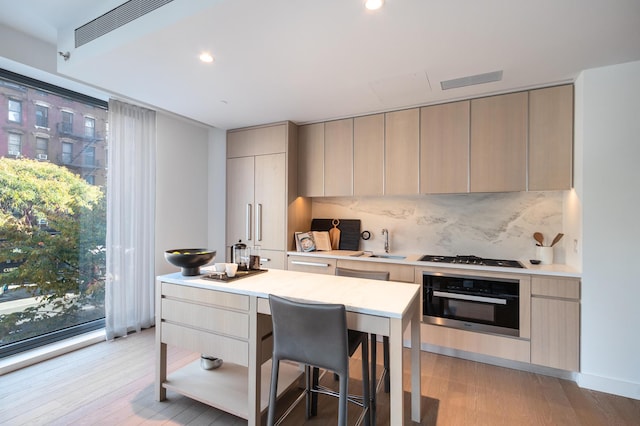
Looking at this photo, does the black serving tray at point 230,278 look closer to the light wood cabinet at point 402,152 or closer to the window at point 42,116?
→ the light wood cabinet at point 402,152

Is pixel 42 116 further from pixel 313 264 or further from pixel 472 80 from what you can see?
pixel 472 80

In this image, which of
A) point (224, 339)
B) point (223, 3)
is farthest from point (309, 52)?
point (224, 339)

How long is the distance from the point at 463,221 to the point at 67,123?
4.44m

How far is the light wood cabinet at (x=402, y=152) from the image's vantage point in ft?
10.9

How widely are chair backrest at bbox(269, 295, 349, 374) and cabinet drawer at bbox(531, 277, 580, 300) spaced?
2084 mm

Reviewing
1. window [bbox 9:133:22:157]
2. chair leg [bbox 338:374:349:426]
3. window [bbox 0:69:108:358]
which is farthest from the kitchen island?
window [bbox 9:133:22:157]

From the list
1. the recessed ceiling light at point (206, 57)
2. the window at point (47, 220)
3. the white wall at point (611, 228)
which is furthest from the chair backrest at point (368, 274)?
the window at point (47, 220)

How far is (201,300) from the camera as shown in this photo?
205 cm

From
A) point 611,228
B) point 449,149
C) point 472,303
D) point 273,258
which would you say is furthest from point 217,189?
point 611,228

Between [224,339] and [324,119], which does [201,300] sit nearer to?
[224,339]

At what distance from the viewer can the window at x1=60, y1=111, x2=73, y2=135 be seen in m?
3.09

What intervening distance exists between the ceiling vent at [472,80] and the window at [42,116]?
3.85 m

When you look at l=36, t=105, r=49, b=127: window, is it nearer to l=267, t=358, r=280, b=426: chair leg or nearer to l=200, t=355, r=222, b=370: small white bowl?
l=200, t=355, r=222, b=370: small white bowl

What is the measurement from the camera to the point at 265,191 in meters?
3.98
